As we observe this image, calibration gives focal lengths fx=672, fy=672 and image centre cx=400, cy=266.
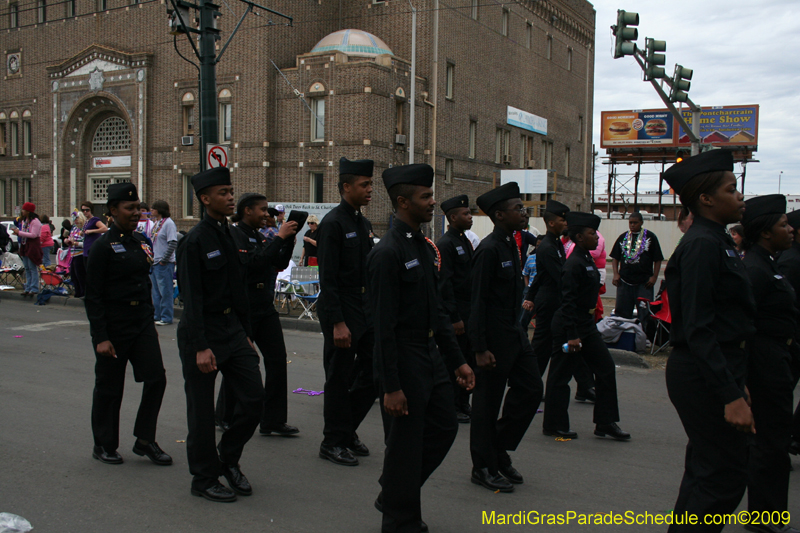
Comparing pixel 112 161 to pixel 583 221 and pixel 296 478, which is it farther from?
pixel 296 478

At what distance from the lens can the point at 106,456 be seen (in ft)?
16.8

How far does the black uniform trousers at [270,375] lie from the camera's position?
5.76 meters

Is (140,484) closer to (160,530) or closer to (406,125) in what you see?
(160,530)

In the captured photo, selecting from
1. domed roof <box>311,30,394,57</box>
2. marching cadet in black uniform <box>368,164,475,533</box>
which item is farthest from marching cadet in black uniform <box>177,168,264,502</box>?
domed roof <box>311,30,394,57</box>

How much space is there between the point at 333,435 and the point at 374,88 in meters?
24.9

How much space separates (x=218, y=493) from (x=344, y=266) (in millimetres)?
1923

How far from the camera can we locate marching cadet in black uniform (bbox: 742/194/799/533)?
3871mm

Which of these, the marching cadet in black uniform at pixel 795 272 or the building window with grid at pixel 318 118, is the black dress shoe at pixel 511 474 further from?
the building window with grid at pixel 318 118

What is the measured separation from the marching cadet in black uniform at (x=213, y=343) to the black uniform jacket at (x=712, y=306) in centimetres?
267

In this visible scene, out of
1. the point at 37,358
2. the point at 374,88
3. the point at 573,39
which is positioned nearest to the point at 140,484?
the point at 37,358

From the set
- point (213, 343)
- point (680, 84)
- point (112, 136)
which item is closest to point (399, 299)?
point (213, 343)

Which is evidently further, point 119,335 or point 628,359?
point 628,359

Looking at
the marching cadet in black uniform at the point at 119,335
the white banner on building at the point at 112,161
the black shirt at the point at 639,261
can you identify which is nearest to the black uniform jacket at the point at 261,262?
the marching cadet in black uniform at the point at 119,335

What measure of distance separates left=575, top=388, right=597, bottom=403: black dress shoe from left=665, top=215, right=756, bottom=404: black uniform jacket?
155 inches
